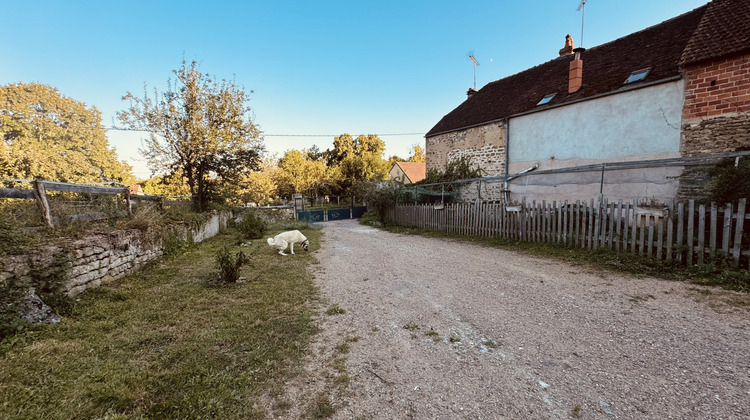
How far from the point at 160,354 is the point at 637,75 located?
14169mm

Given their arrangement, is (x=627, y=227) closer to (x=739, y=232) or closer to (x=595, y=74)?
(x=739, y=232)

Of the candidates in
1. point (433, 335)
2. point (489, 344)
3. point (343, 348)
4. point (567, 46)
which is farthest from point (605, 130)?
point (343, 348)

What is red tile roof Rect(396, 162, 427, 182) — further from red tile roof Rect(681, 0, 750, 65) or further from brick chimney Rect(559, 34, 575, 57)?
red tile roof Rect(681, 0, 750, 65)

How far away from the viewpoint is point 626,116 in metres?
9.46

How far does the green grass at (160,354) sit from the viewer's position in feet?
6.70

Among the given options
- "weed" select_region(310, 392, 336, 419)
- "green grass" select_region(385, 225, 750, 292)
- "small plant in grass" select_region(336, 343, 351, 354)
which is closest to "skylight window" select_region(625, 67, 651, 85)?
"green grass" select_region(385, 225, 750, 292)

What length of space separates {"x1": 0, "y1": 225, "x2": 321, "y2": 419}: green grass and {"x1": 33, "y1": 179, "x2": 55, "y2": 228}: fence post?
1416 mm

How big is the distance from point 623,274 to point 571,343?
356 centimetres

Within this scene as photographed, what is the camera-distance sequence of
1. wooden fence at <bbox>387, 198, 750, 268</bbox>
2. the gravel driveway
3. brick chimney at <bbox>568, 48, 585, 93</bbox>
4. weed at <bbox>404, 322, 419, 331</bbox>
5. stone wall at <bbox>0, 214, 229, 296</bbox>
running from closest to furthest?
1. the gravel driveway
2. weed at <bbox>404, 322, 419, 331</bbox>
3. stone wall at <bbox>0, 214, 229, 296</bbox>
4. wooden fence at <bbox>387, 198, 750, 268</bbox>
5. brick chimney at <bbox>568, 48, 585, 93</bbox>

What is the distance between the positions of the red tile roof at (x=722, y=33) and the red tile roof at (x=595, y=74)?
1.26 ft

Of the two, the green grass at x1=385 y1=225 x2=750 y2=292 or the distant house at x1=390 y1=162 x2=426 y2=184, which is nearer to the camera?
the green grass at x1=385 y1=225 x2=750 y2=292

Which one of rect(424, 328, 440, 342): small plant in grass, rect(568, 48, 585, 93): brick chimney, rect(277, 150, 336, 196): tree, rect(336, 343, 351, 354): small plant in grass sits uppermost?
rect(568, 48, 585, 93): brick chimney

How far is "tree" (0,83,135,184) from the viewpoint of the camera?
24062mm

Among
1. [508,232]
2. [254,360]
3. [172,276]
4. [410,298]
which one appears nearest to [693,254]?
[508,232]
